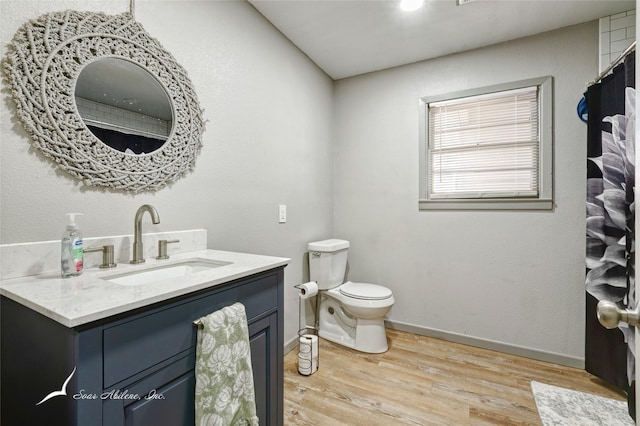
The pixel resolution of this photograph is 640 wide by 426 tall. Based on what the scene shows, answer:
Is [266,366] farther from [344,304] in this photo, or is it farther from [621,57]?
[621,57]

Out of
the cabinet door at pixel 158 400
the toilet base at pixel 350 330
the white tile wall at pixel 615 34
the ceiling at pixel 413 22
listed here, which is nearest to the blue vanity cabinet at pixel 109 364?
the cabinet door at pixel 158 400

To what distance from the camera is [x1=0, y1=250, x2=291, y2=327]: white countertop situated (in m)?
0.64

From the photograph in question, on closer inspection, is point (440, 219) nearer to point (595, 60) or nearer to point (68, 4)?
point (595, 60)

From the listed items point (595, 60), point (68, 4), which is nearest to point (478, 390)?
point (595, 60)

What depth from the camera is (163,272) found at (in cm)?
120

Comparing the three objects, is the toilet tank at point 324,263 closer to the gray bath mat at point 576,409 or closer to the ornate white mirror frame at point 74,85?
the ornate white mirror frame at point 74,85

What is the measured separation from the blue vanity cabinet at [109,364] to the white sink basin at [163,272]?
22 cm

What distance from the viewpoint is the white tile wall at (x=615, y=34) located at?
1.82m

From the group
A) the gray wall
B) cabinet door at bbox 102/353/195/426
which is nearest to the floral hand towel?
cabinet door at bbox 102/353/195/426

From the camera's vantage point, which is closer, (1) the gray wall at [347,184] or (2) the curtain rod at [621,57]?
(1) the gray wall at [347,184]

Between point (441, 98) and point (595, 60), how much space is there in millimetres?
941

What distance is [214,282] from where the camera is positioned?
92 cm

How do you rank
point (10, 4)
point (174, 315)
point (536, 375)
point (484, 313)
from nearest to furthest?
1. point (174, 315)
2. point (10, 4)
3. point (536, 375)
4. point (484, 313)

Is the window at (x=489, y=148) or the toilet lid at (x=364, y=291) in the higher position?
the window at (x=489, y=148)
